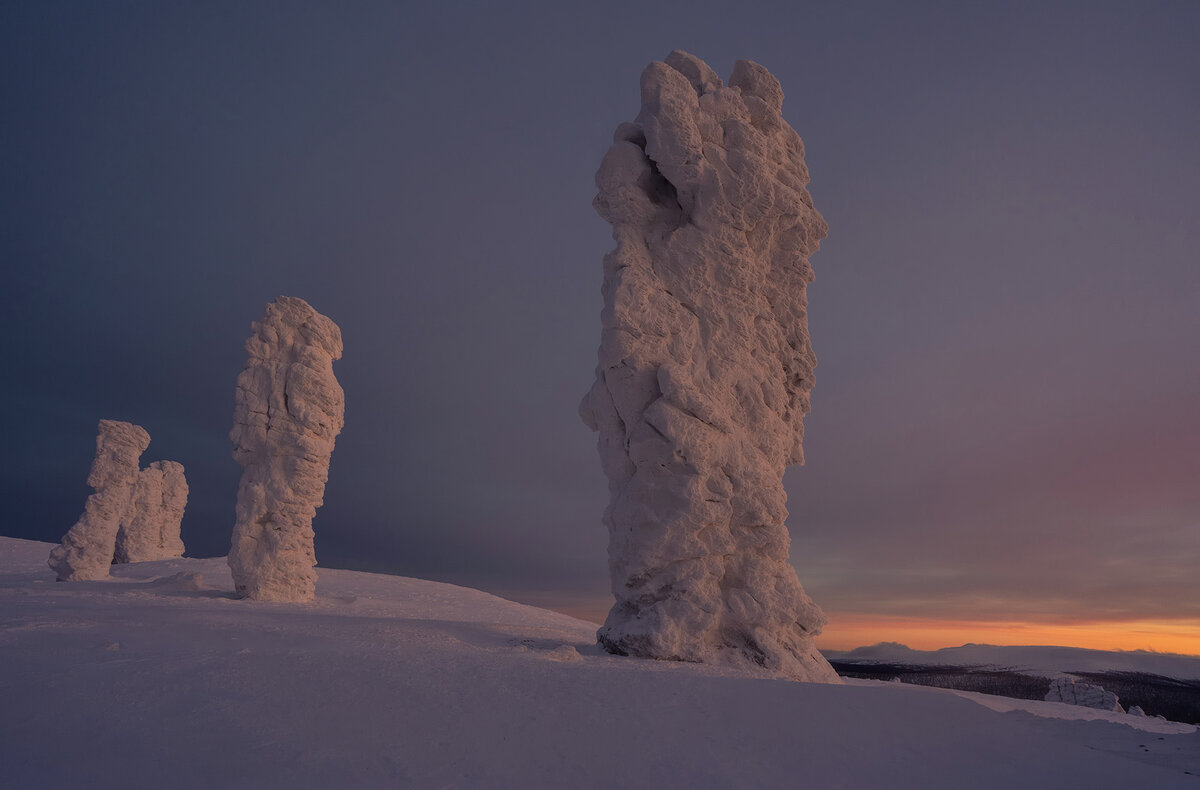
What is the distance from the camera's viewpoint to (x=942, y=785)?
12.3ft

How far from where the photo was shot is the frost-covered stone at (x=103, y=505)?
18.9 m

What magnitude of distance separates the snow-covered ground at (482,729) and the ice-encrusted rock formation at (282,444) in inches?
346

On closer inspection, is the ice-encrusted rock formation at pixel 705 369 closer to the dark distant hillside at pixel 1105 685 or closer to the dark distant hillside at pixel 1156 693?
the dark distant hillside at pixel 1105 685

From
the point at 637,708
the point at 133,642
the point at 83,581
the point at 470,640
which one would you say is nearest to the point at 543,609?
the point at 83,581

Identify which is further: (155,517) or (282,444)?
(155,517)

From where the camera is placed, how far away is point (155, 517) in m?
26.9

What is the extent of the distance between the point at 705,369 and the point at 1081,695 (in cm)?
1063

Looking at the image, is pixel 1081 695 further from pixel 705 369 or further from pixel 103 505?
pixel 103 505

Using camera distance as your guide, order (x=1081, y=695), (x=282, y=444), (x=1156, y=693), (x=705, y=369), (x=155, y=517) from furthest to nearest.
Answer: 1. (x=155, y=517)
2. (x=1156, y=693)
3. (x=282, y=444)
4. (x=1081, y=695)
5. (x=705, y=369)

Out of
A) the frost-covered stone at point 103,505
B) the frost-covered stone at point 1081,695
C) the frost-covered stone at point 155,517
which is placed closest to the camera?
the frost-covered stone at point 1081,695

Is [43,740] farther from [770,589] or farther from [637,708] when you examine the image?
[770,589]

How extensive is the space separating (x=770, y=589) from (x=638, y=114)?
22.4ft

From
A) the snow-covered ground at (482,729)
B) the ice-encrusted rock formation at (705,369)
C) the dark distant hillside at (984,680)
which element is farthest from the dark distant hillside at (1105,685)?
the snow-covered ground at (482,729)

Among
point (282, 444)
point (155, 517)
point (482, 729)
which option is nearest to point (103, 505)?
point (282, 444)
